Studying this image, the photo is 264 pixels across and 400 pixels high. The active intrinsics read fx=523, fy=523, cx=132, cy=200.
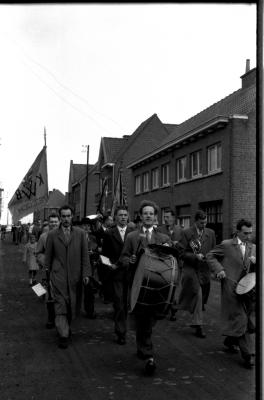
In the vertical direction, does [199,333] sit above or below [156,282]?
below

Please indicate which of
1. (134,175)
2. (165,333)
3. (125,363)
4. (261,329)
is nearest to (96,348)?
(125,363)

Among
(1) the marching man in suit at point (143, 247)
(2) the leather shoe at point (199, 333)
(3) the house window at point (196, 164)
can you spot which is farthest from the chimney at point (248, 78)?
(1) the marching man in suit at point (143, 247)

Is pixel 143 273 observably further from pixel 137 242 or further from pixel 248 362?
pixel 248 362

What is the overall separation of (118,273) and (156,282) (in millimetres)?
1931

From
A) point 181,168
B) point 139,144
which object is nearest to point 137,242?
point 181,168

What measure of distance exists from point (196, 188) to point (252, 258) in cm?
1873

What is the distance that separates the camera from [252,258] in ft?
21.7

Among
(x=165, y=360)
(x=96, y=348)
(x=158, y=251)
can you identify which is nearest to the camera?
(x=158, y=251)

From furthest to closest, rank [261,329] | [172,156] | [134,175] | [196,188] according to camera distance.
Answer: [134,175], [172,156], [196,188], [261,329]

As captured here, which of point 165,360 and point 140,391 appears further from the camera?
point 165,360

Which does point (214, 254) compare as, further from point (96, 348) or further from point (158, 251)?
point (96, 348)

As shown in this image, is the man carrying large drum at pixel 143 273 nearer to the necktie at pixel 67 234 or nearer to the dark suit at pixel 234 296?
the dark suit at pixel 234 296

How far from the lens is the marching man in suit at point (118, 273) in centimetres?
729

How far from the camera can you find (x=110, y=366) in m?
5.96
